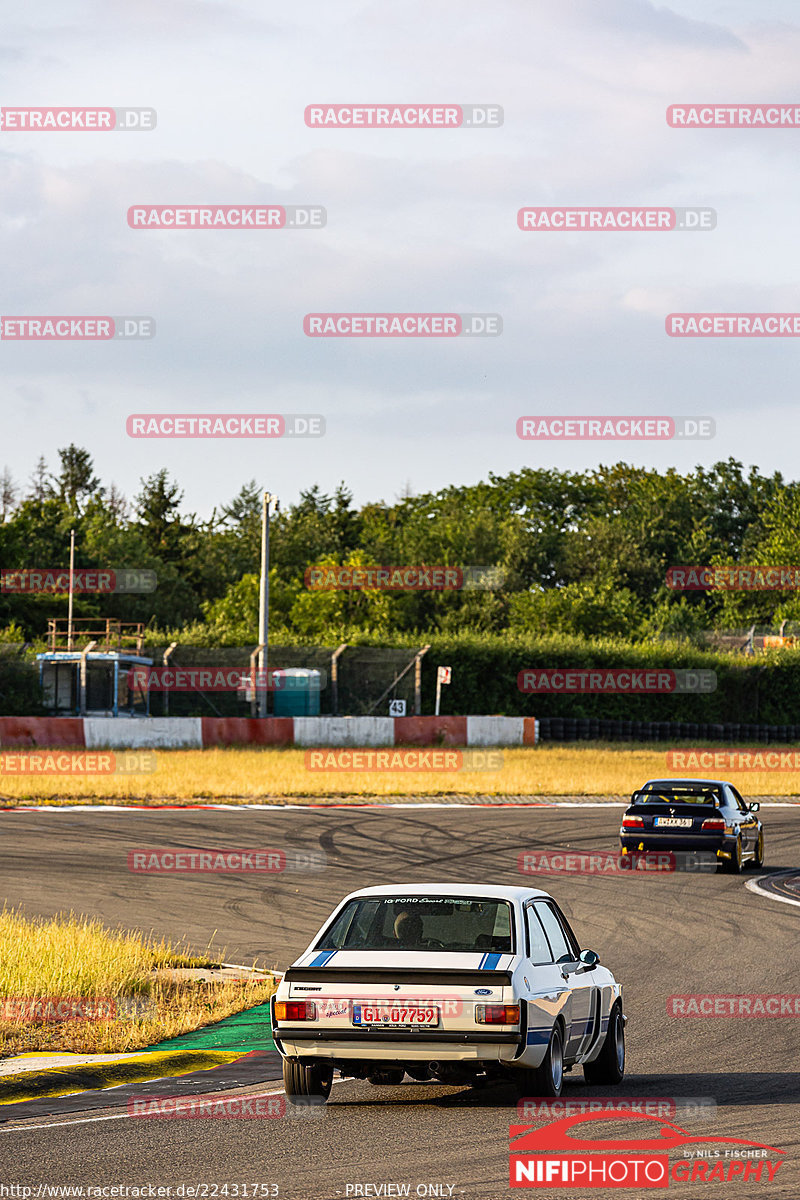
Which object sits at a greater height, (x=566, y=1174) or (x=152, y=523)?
(x=152, y=523)

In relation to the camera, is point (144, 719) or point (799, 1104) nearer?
point (799, 1104)

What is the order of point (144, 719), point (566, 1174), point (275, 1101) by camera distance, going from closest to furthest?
1. point (566, 1174)
2. point (275, 1101)
3. point (144, 719)

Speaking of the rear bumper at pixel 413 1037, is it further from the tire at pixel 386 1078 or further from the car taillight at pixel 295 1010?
the tire at pixel 386 1078

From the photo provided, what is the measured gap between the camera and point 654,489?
347ft

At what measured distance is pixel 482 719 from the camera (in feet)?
143

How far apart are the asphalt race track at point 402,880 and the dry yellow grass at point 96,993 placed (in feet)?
4.41

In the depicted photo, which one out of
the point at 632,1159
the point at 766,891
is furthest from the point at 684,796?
the point at 632,1159

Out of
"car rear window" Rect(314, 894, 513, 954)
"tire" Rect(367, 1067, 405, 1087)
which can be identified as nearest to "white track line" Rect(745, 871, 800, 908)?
"car rear window" Rect(314, 894, 513, 954)

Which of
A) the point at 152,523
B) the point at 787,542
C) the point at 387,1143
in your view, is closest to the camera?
the point at 387,1143

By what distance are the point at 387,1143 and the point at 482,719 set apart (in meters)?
36.2

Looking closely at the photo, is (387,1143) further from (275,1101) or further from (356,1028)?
(275,1101)

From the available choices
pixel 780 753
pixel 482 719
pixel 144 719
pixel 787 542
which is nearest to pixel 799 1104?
pixel 144 719

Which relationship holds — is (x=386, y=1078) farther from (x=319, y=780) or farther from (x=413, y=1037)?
(x=319, y=780)

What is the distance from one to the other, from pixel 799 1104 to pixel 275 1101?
2.97m
